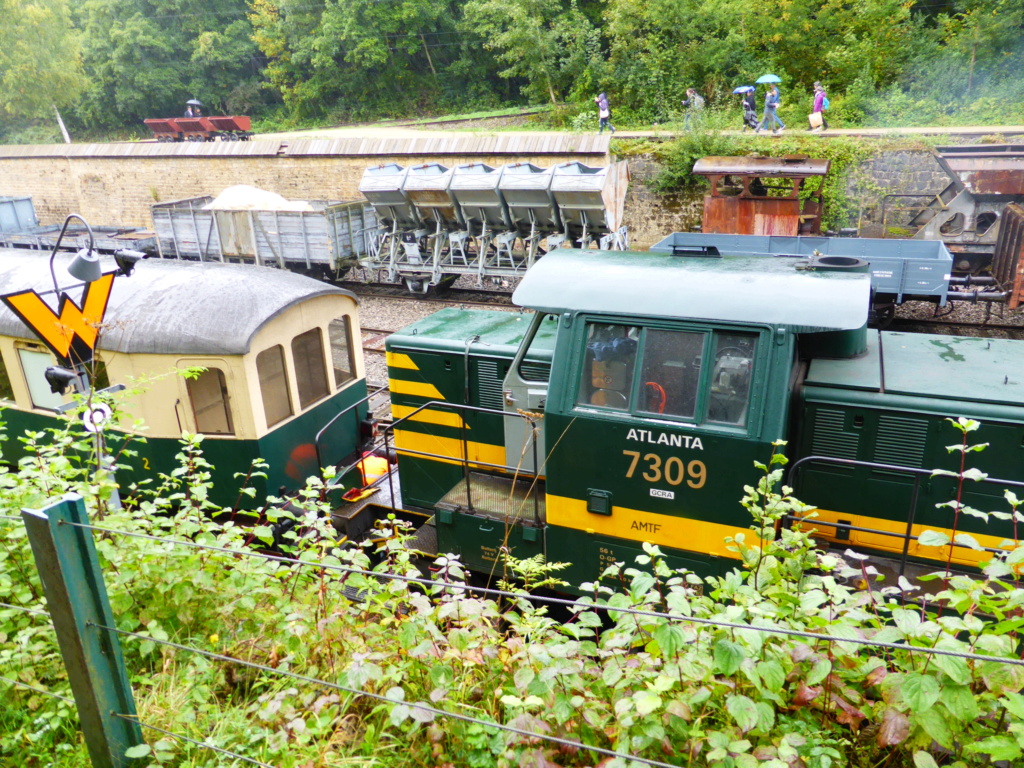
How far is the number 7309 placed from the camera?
181 inches

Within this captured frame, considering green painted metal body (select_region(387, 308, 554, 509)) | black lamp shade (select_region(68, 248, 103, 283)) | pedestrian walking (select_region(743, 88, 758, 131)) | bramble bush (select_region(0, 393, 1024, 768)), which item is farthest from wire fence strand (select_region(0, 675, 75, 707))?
pedestrian walking (select_region(743, 88, 758, 131))

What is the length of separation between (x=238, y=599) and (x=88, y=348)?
2757mm

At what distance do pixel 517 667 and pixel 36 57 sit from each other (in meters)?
43.1

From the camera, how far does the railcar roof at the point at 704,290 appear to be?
4.35m

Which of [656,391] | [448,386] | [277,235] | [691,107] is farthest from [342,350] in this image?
[691,107]

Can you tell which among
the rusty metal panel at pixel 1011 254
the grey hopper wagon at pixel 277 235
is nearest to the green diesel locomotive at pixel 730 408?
the rusty metal panel at pixel 1011 254

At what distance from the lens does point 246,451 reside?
6988 mm

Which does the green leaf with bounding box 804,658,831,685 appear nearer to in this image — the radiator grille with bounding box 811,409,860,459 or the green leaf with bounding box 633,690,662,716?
the green leaf with bounding box 633,690,662,716

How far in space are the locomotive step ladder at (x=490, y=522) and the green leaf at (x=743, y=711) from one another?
303 cm

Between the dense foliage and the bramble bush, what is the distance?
24.9m

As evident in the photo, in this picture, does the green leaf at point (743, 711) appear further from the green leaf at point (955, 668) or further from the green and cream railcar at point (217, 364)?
the green and cream railcar at point (217, 364)

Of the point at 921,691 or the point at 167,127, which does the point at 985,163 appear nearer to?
the point at 921,691

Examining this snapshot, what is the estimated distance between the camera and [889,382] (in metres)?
4.90

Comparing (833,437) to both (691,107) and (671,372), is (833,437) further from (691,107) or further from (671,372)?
(691,107)
